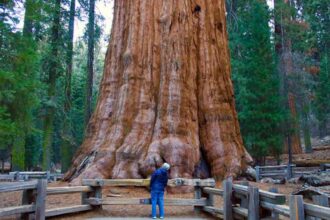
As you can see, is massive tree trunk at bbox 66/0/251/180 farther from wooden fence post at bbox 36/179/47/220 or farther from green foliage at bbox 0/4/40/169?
wooden fence post at bbox 36/179/47/220

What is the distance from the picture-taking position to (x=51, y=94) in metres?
21.3

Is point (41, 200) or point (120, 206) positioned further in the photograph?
point (120, 206)

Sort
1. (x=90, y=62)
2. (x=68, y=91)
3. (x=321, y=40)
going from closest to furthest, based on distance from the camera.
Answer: (x=321, y=40)
(x=68, y=91)
(x=90, y=62)

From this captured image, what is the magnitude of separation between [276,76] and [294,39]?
7.71 m

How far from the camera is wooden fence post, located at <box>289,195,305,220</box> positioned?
4.93 m

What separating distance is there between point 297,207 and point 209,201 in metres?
4.56

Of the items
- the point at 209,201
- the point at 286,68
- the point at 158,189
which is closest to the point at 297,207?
the point at 158,189

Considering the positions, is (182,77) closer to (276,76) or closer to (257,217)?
(257,217)

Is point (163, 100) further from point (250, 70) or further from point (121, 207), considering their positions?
point (250, 70)

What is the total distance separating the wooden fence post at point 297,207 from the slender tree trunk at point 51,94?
1733cm

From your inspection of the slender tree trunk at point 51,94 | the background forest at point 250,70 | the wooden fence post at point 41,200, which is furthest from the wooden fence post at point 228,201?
the slender tree trunk at point 51,94

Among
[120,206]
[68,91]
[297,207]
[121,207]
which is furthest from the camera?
[68,91]

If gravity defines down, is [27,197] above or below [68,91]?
below

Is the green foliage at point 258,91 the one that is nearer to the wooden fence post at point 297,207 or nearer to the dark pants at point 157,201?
the dark pants at point 157,201
